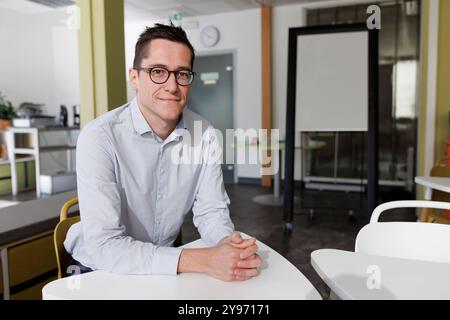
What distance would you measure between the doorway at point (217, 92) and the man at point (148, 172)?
5.01 m

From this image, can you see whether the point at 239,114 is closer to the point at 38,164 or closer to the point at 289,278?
the point at 38,164

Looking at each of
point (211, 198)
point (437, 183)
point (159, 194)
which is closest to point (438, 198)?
point (437, 183)

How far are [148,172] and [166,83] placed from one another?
0.99ft

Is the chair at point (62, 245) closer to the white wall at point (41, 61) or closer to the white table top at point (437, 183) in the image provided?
the white table top at point (437, 183)

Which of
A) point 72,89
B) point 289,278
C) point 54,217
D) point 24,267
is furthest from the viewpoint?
point 72,89

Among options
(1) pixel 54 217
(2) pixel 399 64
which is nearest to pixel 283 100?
(2) pixel 399 64

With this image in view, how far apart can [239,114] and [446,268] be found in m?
5.59

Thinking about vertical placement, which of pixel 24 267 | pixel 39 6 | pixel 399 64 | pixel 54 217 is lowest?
pixel 24 267

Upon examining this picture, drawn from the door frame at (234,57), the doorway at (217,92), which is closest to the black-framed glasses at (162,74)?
the doorway at (217,92)

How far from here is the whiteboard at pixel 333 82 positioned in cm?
393

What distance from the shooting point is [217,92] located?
6.66 meters

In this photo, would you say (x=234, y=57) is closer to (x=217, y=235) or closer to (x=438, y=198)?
(x=438, y=198)

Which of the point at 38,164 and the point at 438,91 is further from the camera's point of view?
the point at 38,164

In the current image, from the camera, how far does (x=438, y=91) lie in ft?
13.9
